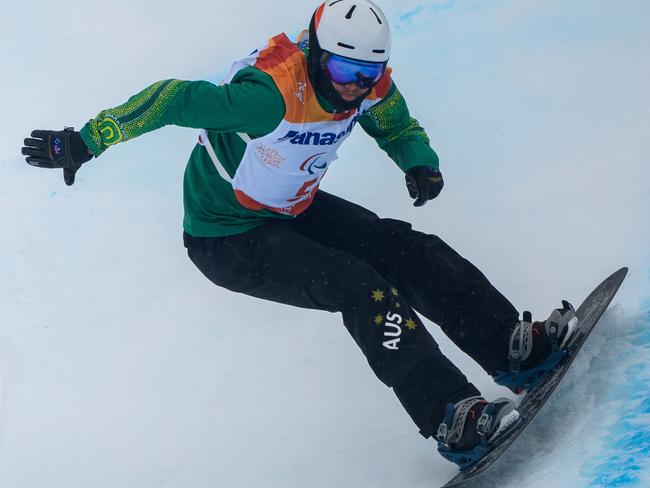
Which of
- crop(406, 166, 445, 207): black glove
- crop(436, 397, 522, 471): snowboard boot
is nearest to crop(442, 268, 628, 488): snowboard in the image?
crop(436, 397, 522, 471): snowboard boot

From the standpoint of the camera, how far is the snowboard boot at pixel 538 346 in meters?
3.06

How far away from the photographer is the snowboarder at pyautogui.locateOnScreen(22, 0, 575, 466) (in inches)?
113

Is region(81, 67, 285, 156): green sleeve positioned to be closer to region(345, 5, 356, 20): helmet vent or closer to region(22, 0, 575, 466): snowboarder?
region(22, 0, 575, 466): snowboarder

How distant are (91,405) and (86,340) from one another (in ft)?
1.53

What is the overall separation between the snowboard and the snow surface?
5.2 inches

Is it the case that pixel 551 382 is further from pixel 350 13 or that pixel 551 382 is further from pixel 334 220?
pixel 350 13

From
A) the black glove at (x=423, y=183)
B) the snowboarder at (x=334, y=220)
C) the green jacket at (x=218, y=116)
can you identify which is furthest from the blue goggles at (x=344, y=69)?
the black glove at (x=423, y=183)

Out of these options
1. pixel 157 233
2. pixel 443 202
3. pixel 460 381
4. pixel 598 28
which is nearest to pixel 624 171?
pixel 443 202

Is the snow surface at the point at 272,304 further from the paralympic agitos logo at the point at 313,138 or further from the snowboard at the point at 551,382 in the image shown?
the paralympic agitos logo at the point at 313,138

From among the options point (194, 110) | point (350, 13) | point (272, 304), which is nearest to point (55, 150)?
point (194, 110)

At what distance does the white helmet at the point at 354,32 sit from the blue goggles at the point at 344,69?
0.7 inches

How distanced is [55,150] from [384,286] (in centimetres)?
117

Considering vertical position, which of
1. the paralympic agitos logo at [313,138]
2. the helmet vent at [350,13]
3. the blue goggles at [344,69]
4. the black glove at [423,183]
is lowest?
the black glove at [423,183]

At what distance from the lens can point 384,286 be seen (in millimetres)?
2961
